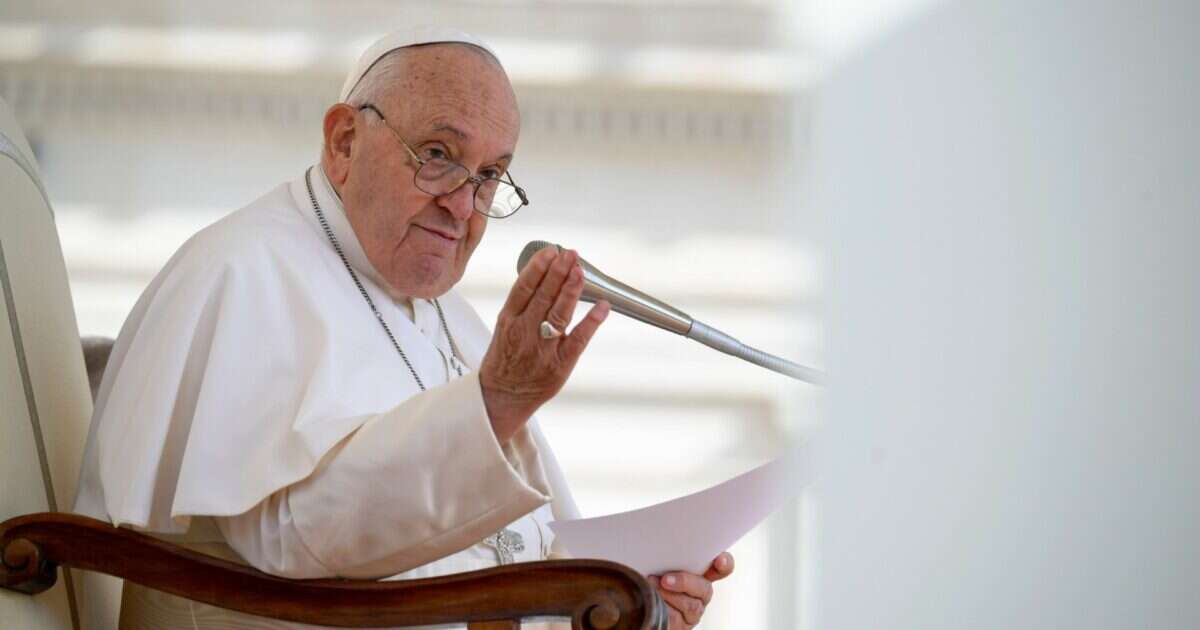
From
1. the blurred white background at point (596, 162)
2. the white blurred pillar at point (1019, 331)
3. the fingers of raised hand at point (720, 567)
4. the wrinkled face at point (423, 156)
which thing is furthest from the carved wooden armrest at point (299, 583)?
the white blurred pillar at point (1019, 331)

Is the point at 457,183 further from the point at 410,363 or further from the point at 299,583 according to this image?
the point at 299,583

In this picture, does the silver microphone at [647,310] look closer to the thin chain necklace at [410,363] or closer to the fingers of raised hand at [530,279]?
the fingers of raised hand at [530,279]

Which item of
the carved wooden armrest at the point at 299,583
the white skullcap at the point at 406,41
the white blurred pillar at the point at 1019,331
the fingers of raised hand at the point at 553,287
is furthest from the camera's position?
the white blurred pillar at the point at 1019,331

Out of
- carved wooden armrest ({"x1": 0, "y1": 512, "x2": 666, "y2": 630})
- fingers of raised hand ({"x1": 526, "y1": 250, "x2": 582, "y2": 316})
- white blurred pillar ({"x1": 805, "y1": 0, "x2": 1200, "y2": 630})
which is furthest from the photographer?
white blurred pillar ({"x1": 805, "y1": 0, "x2": 1200, "y2": 630})

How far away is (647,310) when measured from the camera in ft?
5.67

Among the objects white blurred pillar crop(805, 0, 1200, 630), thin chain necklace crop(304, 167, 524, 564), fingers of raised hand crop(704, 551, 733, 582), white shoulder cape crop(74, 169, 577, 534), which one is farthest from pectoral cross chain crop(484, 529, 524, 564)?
white blurred pillar crop(805, 0, 1200, 630)

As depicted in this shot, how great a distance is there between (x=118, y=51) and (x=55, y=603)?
3045 millimetres

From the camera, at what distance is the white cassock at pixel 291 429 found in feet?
5.20

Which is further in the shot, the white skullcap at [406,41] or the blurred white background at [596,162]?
the blurred white background at [596,162]

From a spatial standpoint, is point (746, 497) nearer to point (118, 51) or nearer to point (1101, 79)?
point (1101, 79)

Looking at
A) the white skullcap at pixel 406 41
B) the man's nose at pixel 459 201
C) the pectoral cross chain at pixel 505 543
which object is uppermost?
the white skullcap at pixel 406 41

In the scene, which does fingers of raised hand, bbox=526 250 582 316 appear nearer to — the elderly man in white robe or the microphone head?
the elderly man in white robe

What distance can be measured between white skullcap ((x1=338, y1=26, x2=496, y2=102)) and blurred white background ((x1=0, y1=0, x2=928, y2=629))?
1964mm

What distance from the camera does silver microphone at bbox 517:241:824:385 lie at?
157 cm
